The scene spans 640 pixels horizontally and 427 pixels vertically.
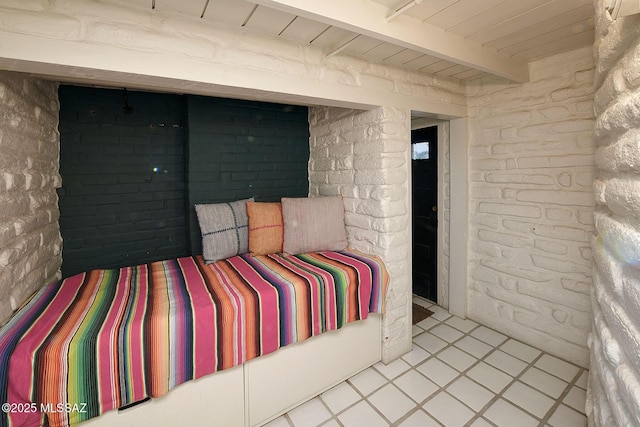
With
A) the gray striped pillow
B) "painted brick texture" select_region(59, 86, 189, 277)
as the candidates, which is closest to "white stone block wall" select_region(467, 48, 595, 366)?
the gray striped pillow

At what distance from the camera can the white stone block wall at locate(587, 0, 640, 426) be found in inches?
28.1

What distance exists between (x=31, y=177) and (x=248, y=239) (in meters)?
1.19

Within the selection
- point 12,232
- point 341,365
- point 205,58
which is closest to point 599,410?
point 341,365

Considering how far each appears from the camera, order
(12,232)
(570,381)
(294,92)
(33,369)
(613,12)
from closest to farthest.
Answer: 1. (613,12)
2. (33,369)
3. (12,232)
4. (294,92)
5. (570,381)

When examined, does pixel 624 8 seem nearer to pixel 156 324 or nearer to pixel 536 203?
pixel 536 203

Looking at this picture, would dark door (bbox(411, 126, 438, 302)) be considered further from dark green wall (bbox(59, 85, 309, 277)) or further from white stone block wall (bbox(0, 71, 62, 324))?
white stone block wall (bbox(0, 71, 62, 324))

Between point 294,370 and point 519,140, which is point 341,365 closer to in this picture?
point 294,370

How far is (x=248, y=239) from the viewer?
6.89 feet

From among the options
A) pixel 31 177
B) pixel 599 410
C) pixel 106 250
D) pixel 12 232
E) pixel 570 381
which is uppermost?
pixel 31 177

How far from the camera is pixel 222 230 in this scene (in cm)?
200

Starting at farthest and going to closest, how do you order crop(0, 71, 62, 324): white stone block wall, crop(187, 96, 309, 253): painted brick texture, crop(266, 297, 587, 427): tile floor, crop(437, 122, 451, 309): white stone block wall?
1. crop(437, 122, 451, 309): white stone block wall
2. crop(187, 96, 309, 253): painted brick texture
3. crop(266, 297, 587, 427): tile floor
4. crop(0, 71, 62, 324): white stone block wall

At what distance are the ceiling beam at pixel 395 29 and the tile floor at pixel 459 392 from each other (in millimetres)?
1925

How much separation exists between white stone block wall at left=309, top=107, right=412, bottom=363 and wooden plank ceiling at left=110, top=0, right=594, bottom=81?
453mm

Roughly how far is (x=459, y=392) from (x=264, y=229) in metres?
1.61
